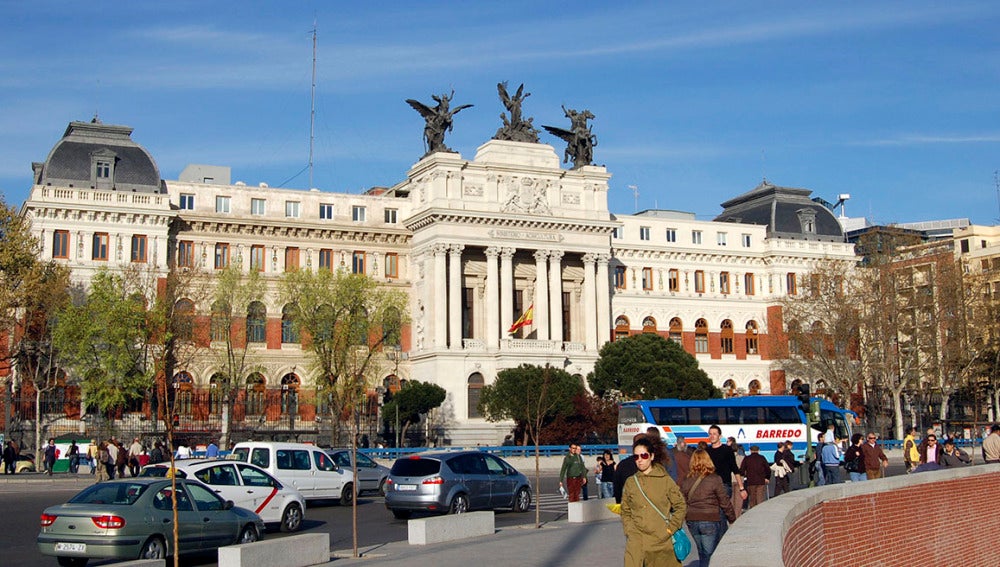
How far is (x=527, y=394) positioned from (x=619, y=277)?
23.6 m

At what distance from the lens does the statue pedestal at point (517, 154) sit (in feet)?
250

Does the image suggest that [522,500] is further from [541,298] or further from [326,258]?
[326,258]

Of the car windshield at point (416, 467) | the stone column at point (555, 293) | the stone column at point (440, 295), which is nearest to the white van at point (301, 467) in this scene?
the car windshield at point (416, 467)

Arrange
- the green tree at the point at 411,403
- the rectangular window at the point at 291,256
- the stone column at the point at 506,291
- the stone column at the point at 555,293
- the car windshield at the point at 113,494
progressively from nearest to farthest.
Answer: the car windshield at the point at 113,494 < the green tree at the point at 411,403 < the stone column at the point at 506,291 < the rectangular window at the point at 291,256 < the stone column at the point at 555,293

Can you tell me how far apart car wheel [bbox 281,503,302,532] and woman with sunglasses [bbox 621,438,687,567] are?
15.0 m

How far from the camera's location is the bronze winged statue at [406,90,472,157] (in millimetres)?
75562

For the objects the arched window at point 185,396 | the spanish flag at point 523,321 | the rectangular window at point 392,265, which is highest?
the rectangular window at point 392,265

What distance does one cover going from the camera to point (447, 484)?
29.2 meters

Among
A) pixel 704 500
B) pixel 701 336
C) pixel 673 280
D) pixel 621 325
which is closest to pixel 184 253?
pixel 621 325

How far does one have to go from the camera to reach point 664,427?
53438mm

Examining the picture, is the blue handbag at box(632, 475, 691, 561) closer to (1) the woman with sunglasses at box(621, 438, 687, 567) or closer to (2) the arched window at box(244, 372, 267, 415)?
(1) the woman with sunglasses at box(621, 438, 687, 567)

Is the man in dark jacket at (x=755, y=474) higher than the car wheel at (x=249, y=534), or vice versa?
the man in dark jacket at (x=755, y=474)

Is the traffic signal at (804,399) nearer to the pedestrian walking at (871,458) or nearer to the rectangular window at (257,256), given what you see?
the pedestrian walking at (871,458)

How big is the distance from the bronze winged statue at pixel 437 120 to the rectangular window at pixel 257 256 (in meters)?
12.5
